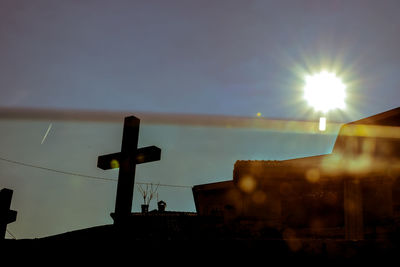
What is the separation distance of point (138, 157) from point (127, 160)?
0.25m

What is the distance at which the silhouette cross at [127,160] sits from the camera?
5.38 m

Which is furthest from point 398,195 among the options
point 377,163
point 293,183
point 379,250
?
point 379,250

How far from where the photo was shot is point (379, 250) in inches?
83.4

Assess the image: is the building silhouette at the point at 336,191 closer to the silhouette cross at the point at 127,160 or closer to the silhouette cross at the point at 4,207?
the silhouette cross at the point at 127,160

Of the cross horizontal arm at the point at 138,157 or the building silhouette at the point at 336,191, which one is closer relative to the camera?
the cross horizontal arm at the point at 138,157

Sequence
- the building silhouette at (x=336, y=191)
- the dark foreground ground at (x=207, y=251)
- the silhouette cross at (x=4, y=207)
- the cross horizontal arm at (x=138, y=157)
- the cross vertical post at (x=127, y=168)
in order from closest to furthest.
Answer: the dark foreground ground at (x=207, y=251) < the cross vertical post at (x=127, y=168) < the cross horizontal arm at (x=138, y=157) < the silhouette cross at (x=4, y=207) < the building silhouette at (x=336, y=191)

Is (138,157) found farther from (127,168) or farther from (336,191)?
(336,191)

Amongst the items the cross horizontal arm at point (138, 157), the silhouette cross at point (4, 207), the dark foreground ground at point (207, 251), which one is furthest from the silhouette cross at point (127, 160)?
the dark foreground ground at point (207, 251)

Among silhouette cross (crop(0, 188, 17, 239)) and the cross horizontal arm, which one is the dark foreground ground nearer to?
the cross horizontal arm

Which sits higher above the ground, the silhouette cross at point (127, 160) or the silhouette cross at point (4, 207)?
the silhouette cross at point (127, 160)

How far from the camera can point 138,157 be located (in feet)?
20.0

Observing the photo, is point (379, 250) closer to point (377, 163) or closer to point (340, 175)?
point (340, 175)

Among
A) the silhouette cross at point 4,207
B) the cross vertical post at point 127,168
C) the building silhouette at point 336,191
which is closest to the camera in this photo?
the cross vertical post at point 127,168

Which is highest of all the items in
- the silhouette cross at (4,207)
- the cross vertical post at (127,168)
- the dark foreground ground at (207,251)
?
the cross vertical post at (127,168)
